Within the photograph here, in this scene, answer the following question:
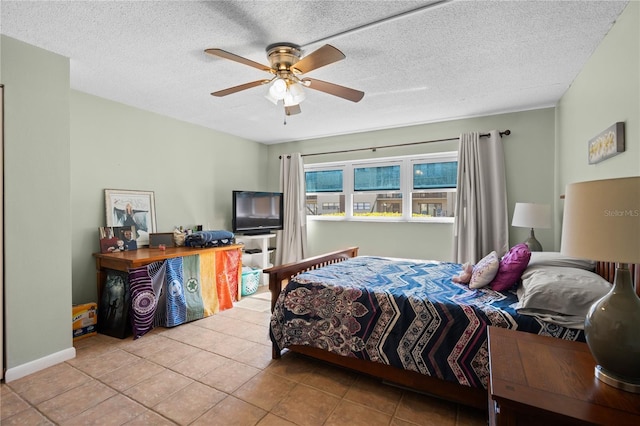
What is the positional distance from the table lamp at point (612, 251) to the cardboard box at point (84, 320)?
3635mm

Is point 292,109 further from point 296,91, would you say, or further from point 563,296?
point 563,296

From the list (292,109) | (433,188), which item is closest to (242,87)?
(292,109)

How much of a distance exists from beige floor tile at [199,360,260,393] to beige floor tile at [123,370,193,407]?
0.15 metres

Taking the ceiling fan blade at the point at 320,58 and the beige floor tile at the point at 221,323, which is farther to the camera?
the beige floor tile at the point at 221,323

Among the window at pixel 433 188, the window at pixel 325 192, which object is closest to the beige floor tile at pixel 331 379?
the window at pixel 433 188

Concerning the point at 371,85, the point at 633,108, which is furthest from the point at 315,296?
the point at 633,108

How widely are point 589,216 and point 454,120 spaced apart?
3.42 metres

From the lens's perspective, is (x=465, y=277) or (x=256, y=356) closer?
(x=465, y=277)

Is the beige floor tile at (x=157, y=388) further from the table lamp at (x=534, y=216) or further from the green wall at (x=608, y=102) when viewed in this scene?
the table lamp at (x=534, y=216)

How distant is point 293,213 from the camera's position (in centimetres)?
513

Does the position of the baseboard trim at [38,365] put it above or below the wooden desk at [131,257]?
below

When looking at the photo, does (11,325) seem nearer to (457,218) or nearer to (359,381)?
(359,381)

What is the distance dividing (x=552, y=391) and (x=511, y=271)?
1302 millimetres

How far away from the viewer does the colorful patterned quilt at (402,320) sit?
177cm
